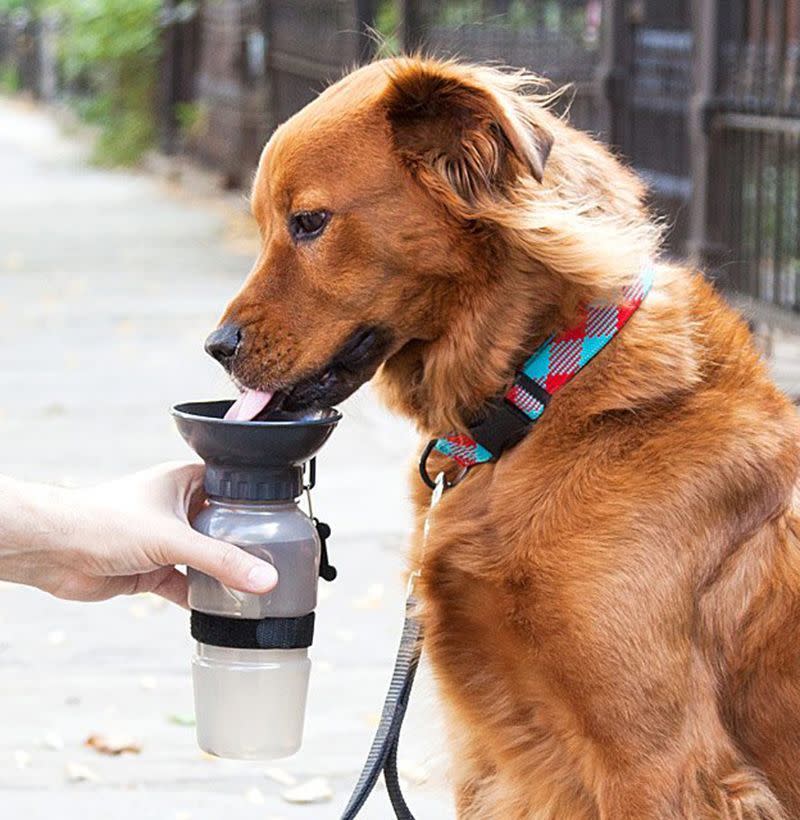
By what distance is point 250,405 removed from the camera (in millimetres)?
3121

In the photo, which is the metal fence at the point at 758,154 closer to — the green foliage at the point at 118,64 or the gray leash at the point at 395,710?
the gray leash at the point at 395,710

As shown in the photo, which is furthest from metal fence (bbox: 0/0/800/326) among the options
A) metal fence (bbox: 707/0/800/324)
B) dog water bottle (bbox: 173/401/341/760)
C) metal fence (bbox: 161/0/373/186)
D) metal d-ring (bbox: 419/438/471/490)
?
dog water bottle (bbox: 173/401/341/760)

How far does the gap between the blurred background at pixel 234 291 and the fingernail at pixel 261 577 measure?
1.81 ft

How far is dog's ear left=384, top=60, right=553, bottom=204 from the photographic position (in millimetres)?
3004

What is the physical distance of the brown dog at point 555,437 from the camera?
2.92 meters

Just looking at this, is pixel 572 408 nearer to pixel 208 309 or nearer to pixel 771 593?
pixel 771 593

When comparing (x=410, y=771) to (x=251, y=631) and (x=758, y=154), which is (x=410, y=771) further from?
(x=758, y=154)

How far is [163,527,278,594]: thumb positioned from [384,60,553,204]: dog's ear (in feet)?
2.46

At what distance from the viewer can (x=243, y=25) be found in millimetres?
18875

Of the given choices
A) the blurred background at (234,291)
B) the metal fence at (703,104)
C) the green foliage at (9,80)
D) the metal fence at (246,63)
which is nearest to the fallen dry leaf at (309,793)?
the blurred background at (234,291)

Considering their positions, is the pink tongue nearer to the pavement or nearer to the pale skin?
the pale skin

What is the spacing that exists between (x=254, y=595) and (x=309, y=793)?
1467 mm

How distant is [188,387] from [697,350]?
6383mm

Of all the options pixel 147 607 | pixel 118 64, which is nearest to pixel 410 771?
pixel 147 607
